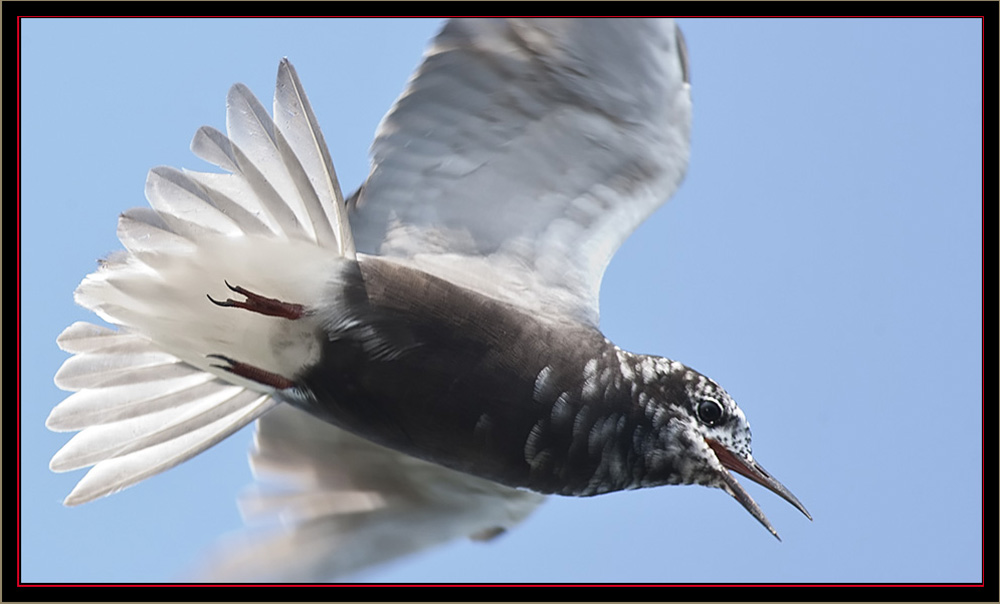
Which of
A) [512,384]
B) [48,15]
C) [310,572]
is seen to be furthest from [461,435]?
[48,15]

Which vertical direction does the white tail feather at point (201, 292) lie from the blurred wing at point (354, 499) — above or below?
above

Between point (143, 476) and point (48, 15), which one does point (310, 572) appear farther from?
point (48, 15)

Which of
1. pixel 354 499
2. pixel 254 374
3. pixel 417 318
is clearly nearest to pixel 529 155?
pixel 417 318

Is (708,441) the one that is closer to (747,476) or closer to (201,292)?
(747,476)

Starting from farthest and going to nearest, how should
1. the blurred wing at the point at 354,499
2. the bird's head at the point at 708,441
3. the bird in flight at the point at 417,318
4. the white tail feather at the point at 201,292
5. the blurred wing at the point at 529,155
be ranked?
the blurred wing at the point at 354,499
the blurred wing at the point at 529,155
the bird's head at the point at 708,441
the bird in flight at the point at 417,318
the white tail feather at the point at 201,292

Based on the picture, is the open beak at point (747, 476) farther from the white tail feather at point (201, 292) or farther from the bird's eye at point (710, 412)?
the white tail feather at point (201, 292)

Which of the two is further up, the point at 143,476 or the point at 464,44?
the point at 464,44

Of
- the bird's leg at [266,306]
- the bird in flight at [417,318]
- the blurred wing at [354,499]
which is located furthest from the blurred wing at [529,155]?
the blurred wing at [354,499]

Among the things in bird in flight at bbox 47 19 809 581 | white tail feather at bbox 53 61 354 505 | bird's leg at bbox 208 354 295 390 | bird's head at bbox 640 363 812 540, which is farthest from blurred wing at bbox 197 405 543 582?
bird's head at bbox 640 363 812 540
